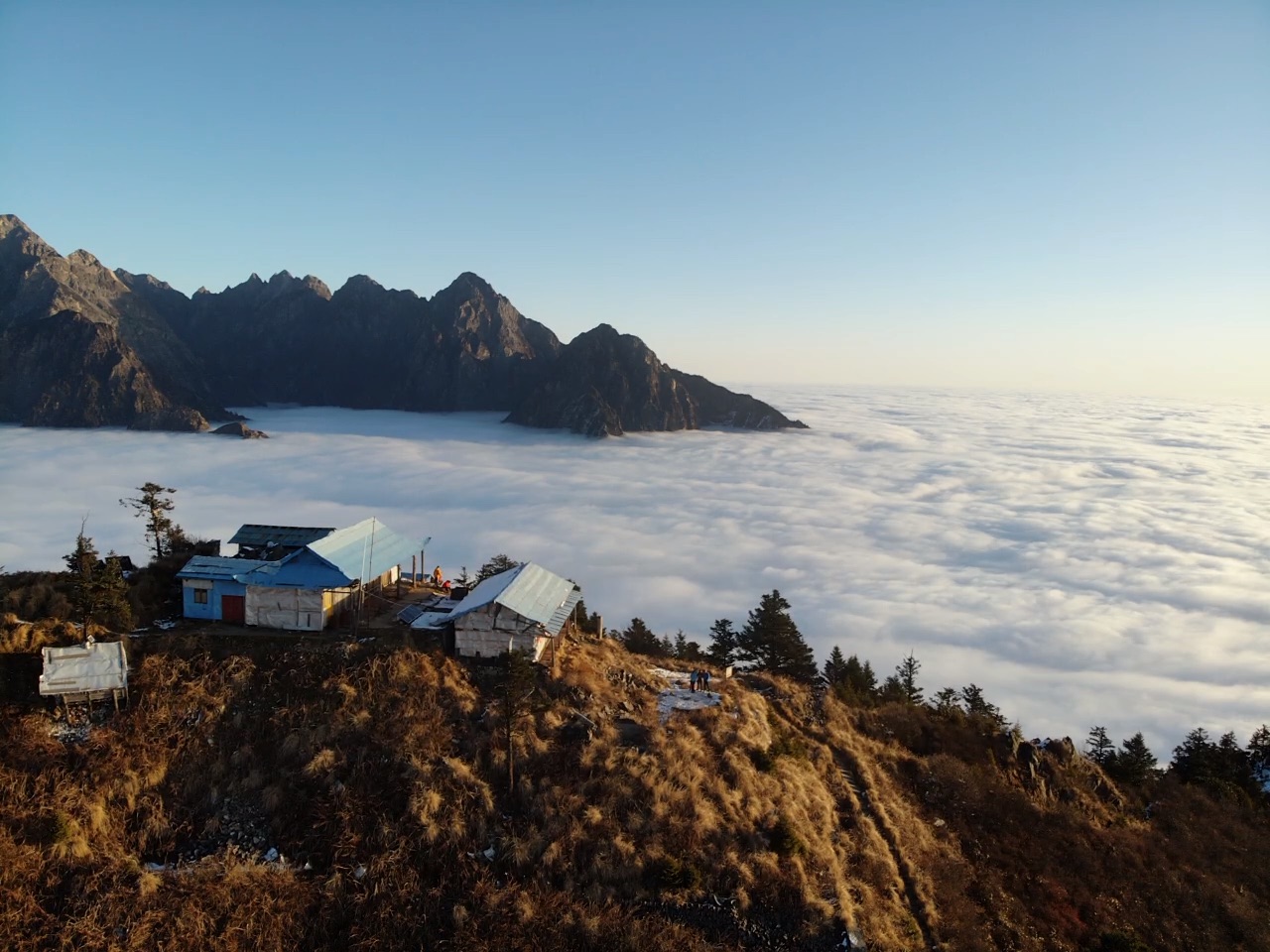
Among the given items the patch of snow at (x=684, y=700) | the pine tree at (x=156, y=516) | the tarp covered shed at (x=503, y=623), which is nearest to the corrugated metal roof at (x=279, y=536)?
the pine tree at (x=156, y=516)

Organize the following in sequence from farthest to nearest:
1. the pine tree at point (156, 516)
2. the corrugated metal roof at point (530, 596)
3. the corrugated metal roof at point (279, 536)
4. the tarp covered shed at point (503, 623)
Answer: the pine tree at point (156, 516), the corrugated metal roof at point (279, 536), the corrugated metal roof at point (530, 596), the tarp covered shed at point (503, 623)

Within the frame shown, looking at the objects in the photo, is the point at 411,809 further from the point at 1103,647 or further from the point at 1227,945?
the point at 1103,647

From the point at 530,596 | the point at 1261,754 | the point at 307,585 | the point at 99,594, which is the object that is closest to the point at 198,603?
the point at 99,594

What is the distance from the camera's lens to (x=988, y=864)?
27031 mm

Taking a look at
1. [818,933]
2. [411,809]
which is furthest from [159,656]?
[818,933]

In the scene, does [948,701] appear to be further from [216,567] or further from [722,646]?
[216,567]

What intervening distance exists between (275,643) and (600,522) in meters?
119

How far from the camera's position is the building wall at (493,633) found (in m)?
27.3

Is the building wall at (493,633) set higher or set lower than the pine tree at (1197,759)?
higher

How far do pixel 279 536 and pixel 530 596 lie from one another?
14.4 meters

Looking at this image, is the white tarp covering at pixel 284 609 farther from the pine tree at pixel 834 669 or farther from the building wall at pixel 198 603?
the pine tree at pixel 834 669

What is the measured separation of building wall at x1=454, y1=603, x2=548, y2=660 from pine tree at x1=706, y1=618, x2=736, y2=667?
22945mm

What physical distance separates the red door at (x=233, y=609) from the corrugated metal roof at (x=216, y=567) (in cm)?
97

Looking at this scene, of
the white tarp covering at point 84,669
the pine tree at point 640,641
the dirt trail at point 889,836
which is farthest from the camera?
the pine tree at point 640,641
